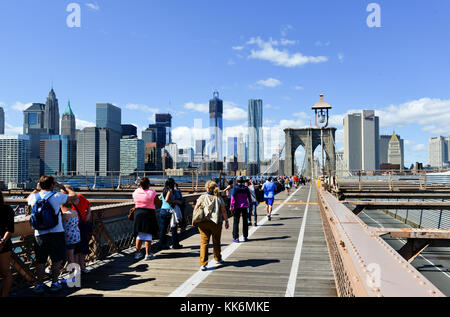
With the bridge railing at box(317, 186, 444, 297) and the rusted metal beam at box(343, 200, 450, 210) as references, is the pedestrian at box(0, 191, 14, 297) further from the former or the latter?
the rusted metal beam at box(343, 200, 450, 210)

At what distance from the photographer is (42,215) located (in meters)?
5.25

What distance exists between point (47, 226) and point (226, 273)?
3.13m

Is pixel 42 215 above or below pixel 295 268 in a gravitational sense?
above

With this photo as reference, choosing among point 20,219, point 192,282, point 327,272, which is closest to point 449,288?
point 327,272

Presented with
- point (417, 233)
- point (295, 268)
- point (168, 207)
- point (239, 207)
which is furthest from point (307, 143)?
point (295, 268)

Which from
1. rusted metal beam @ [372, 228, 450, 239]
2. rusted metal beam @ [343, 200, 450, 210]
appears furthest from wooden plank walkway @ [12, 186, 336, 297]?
rusted metal beam @ [343, 200, 450, 210]

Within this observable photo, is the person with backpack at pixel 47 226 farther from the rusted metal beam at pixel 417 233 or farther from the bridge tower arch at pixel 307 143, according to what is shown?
the bridge tower arch at pixel 307 143

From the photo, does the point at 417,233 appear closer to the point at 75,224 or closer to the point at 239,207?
the point at 239,207

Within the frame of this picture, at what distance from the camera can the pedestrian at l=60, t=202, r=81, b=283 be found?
5.89 meters

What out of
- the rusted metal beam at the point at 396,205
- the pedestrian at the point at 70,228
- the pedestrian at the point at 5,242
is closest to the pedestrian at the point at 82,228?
the pedestrian at the point at 70,228

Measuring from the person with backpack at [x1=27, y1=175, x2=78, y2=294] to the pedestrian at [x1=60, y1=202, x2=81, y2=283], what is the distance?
13.4 inches

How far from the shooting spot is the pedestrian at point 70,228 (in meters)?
5.89
